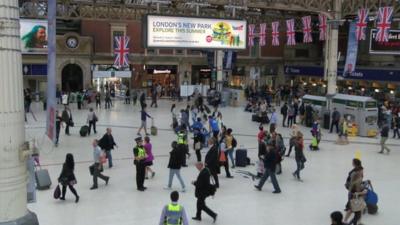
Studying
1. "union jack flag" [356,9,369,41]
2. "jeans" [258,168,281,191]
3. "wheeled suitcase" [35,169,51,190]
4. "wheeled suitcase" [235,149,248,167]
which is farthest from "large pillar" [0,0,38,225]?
"union jack flag" [356,9,369,41]

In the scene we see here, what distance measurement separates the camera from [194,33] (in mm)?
22547

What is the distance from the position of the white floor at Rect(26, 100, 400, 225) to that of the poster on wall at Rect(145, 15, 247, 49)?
4966 millimetres

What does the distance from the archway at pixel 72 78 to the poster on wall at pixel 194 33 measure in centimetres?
1949

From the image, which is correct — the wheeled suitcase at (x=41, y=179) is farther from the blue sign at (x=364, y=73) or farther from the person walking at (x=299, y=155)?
the blue sign at (x=364, y=73)

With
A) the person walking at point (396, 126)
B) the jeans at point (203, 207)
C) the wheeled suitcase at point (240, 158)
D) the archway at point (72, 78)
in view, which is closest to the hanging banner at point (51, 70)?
the wheeled suitcase at point (240, 158)

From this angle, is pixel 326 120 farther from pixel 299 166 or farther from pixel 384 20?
pixel 299 166

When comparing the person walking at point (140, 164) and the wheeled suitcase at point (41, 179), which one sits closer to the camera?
the wheeled suitcase at point (41, 179)

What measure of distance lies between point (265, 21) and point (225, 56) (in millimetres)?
4532

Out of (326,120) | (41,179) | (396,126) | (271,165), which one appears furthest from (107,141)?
(396,126)

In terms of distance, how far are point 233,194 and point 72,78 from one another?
30.0 m

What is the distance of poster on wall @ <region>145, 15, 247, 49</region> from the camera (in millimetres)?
21453

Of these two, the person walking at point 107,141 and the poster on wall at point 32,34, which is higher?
the poster on wall at point 32,34

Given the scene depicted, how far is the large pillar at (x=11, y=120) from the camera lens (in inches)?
191

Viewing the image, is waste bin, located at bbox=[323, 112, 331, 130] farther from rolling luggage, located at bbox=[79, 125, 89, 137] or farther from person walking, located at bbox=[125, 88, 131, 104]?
person walking, located at bbox=[125, 88, 131, 104]
